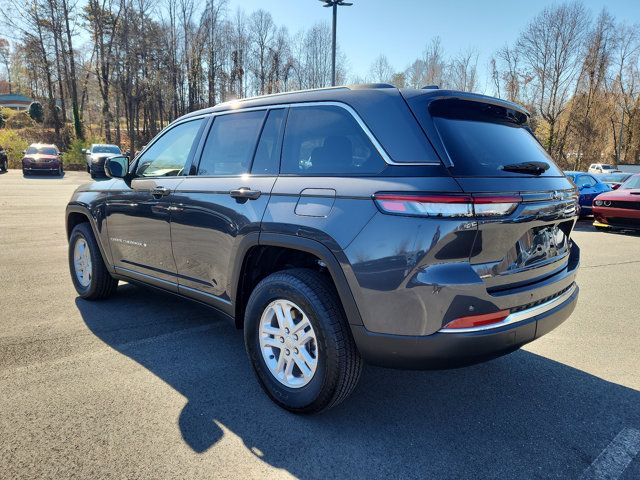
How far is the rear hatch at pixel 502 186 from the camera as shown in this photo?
2254 mm

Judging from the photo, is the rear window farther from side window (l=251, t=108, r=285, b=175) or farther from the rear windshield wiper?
side window (l=251, t=108, r=285, b=175)

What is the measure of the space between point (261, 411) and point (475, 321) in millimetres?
1396

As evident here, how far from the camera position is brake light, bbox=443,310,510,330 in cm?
221

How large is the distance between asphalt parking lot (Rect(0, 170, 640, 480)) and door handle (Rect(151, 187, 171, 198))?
1198 millimetres

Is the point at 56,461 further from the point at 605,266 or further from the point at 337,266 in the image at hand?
the point at 605,266

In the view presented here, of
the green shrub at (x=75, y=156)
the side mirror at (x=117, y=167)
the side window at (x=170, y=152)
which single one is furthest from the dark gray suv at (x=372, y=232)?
the green shrub at (x=75, y=156)

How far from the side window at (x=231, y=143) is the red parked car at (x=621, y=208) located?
33.7 ft

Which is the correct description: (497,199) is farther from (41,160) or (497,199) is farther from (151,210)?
(41,160)

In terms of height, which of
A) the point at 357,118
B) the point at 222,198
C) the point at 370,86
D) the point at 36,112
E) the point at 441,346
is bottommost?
the point at 441,346

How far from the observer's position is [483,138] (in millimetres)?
2590

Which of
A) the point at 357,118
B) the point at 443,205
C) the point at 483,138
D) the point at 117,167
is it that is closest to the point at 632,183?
the point at 483,138

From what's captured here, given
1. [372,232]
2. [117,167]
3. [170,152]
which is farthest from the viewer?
[117,167]

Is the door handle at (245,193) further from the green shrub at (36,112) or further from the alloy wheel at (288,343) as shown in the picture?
the green shrub at (36,112)

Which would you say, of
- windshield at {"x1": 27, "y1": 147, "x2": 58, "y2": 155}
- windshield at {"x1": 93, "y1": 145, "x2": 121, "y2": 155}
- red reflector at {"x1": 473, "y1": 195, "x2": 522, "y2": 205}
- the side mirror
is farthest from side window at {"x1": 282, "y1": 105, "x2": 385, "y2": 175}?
windshield at {"x1": 93, "y1": 145, "x2": 121, "y2": 155}
